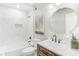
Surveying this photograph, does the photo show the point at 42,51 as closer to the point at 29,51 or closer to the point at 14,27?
the point at 29,51

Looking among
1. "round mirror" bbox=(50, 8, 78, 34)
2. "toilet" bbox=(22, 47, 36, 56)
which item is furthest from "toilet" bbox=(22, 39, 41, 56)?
"round mirror" bbox=(50, 8, 78, 34)

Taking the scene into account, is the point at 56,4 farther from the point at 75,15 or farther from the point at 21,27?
the point at 21,27

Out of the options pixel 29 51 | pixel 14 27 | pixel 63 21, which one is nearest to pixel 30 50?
pixel 29 51

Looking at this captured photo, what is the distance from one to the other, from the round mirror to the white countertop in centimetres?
18

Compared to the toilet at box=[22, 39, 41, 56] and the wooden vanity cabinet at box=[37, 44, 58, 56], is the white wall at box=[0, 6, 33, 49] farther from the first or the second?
the wooden vanity cabinet at box=[37, 44, 58, 56]

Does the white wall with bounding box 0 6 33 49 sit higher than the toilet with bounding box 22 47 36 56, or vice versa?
the white wall with bounding box 0 6 33 49

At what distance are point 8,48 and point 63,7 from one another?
3.09 feet

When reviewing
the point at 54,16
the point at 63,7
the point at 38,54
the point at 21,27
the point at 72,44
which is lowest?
the point at 38,54

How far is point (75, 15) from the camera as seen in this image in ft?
4.33

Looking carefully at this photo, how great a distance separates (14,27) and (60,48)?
0.68m

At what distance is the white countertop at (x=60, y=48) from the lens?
1266mm

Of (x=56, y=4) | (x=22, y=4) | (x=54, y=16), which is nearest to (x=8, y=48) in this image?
(x=22, y=4)

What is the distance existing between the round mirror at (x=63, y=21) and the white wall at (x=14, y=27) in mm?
325

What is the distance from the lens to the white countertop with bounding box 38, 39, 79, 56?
4.15 ft
